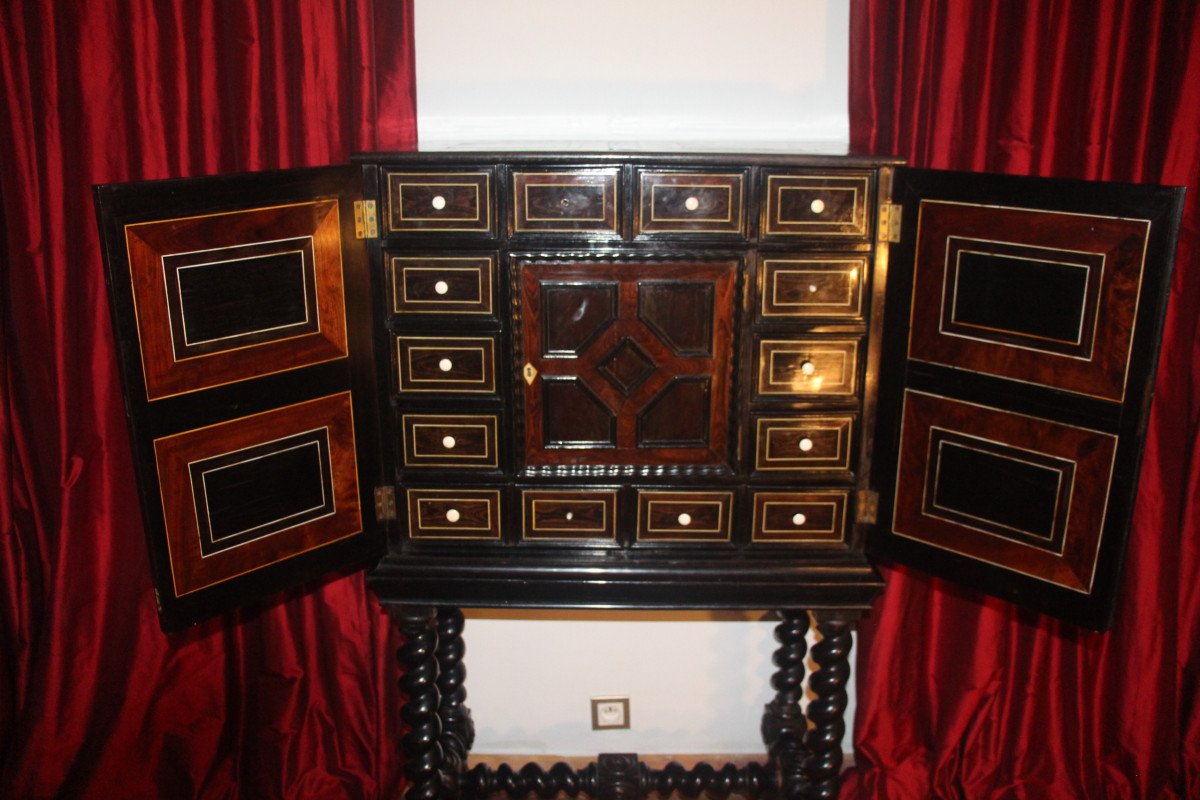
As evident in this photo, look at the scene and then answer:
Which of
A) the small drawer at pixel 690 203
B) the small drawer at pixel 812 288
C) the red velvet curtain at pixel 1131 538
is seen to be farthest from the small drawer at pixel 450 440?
the red velvet curtain at pixel 1131 538

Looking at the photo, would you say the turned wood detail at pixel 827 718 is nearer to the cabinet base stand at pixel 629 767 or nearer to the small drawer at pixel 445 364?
the cabinet base stand at pixel 629 767

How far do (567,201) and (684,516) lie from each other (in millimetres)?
734

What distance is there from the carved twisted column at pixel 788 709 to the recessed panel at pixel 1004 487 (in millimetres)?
704

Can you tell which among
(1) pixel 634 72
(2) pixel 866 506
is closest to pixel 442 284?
(1) pixel 634 72

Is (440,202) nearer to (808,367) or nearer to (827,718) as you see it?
(808,367)

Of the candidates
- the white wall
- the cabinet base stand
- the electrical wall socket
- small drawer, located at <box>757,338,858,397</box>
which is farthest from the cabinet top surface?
the electrical wall socket

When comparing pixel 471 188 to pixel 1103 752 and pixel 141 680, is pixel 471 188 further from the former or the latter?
pixel 1103 752

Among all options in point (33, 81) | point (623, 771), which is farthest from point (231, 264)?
point (623, 771)

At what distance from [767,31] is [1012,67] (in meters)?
0.61

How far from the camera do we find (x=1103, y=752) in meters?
2.79

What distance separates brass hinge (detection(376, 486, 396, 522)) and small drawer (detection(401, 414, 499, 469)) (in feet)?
0.27

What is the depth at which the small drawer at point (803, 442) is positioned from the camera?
7.04 ft

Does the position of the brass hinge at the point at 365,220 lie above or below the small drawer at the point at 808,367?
above

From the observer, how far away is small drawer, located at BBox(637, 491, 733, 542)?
7.22ft
